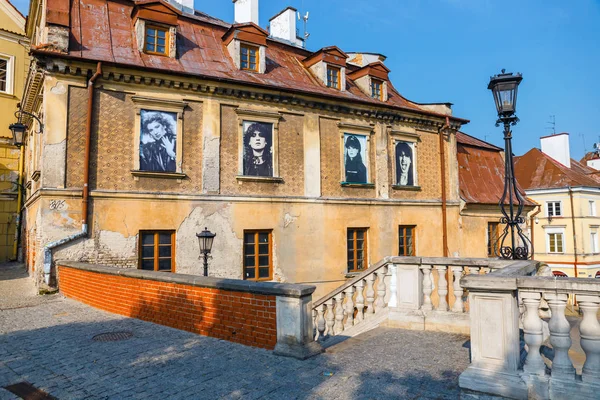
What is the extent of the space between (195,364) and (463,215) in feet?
55.5

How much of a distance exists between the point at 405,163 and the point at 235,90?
812cm

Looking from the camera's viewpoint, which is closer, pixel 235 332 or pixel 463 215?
pixel 235 332

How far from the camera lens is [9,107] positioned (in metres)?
19.2

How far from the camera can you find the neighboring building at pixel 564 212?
34.9 meters

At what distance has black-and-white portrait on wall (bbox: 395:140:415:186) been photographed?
708 inches

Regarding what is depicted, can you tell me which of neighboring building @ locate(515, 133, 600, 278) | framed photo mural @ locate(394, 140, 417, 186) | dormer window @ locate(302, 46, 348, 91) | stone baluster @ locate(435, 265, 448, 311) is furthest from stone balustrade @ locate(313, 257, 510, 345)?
neighboring building @ locate(515, 133, 600, 278)

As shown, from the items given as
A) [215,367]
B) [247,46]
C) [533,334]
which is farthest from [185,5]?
[533,334]

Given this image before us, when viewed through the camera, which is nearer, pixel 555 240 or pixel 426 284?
pixel 426 284

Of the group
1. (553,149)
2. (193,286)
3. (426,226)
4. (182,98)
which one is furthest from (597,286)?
(553,149)

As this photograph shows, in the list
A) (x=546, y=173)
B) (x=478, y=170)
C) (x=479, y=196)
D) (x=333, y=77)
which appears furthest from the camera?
(x=546, y=173)

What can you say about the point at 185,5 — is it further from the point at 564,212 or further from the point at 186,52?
the point at 564,212

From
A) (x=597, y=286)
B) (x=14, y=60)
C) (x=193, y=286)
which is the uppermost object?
(x=14, y=60)

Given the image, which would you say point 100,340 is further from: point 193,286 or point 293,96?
A: point 293,96

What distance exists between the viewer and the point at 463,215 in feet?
64.1
